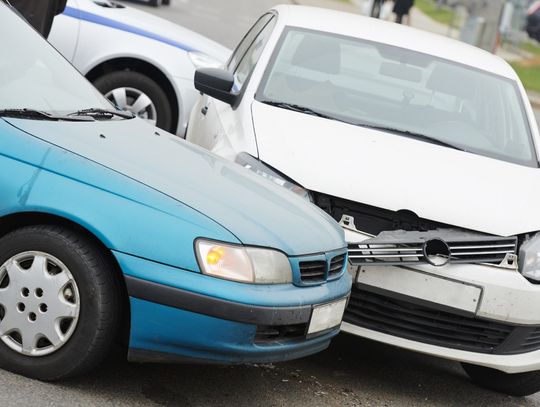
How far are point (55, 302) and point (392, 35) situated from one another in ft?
11.7

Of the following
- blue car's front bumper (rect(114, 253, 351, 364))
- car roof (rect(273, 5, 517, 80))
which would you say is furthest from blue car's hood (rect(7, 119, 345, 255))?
car roof (rect(273, 5, 517, 80))

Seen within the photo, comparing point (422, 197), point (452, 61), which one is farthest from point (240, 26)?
point (422, 197)

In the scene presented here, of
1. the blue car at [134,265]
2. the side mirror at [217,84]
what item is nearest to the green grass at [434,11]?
the side mirror at [217,84]

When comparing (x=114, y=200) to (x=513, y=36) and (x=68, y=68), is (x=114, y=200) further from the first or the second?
(x=513, y=36)

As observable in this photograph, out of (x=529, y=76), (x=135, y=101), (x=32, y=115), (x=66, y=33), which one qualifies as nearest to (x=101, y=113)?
(x=32, y=115)

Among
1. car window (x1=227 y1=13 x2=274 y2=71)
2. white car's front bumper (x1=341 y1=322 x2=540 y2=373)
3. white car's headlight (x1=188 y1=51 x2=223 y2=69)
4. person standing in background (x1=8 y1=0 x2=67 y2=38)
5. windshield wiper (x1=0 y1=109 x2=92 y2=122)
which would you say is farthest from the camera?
white car's headlight (x1=188 y1=51 x2=223 y2=69)

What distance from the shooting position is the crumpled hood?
974 cm

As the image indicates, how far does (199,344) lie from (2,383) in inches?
30.5

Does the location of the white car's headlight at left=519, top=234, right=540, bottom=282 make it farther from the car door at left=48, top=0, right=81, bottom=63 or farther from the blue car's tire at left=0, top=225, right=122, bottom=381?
the car door at left=48, top=0, right=81, bottom=63

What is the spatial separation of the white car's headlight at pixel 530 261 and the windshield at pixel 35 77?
2062 millimetres

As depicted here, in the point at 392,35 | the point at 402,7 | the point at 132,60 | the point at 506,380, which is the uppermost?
the point at 392,35

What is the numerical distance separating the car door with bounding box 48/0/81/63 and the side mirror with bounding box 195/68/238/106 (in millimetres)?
2630

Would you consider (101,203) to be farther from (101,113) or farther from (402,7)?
(402,7)

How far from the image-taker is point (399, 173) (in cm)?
610
